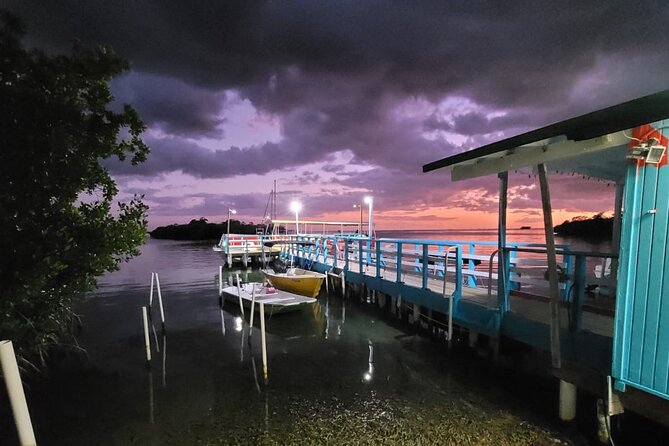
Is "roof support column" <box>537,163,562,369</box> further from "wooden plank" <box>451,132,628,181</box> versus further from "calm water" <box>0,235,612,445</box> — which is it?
"calm water" <box>0,235,612,445</box>

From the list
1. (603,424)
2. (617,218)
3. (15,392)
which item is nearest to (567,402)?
(603,424)

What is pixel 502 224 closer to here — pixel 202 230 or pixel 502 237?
pixel 502 237

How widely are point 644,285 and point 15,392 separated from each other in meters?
7.44

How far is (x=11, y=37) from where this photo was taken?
20.0 ft

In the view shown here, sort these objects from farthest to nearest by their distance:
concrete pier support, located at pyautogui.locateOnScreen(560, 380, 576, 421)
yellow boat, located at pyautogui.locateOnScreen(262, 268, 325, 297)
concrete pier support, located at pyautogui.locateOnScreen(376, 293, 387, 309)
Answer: yellow boat, located at pyautogui.locateOnScreen(262, 268, 325, 297)
concrete pier support, located at pyautogui.locateOnScreen(376, 293, 387, 309)
concrete pier support, located at pyautogui.locateOnScreen(560, 380, 576, 421)

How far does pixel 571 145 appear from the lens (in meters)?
4.78

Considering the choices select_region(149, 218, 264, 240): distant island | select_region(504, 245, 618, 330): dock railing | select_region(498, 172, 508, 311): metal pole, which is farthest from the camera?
select_region(149, 218, 264, 240): distant island

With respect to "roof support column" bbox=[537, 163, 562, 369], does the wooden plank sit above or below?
above

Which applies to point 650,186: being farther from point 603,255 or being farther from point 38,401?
point 38,401

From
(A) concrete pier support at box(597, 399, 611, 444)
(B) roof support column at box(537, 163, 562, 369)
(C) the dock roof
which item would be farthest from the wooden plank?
(A) concrete pier support at box(597, 399, 611, 444)

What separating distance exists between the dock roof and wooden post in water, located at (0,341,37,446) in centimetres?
675

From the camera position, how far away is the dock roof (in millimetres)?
3834

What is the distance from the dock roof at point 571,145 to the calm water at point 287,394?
4342mm

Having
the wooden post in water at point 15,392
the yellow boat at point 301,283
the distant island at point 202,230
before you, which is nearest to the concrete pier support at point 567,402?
the wooden post in water at point 15,392
